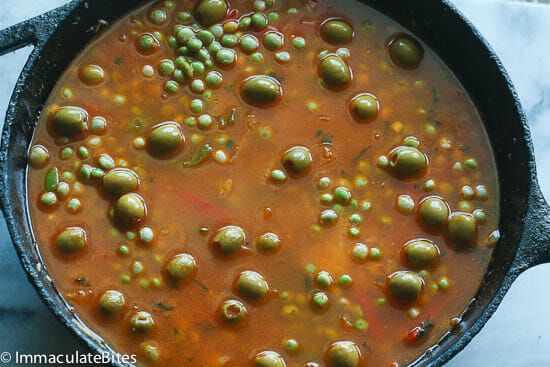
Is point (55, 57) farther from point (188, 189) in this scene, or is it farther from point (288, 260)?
point (288, 260)

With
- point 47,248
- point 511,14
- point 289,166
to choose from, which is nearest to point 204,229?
point 289,166

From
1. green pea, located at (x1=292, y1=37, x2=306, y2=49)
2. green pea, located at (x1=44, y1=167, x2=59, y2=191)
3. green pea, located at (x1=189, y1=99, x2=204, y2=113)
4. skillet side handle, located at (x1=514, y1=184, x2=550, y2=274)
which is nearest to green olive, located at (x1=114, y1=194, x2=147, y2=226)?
green pea, located at (x1=44, y1=167, x2=59, y2=191)

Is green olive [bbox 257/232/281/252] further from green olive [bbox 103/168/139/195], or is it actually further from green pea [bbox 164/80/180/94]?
green pea [bbox 164/80/180/94]

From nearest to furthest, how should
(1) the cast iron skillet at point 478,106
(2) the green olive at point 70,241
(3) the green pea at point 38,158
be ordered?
(1) the cast iron skillet at point 478,106, (2) the green olive at point 70,241, (3) the green pea at point 38,158

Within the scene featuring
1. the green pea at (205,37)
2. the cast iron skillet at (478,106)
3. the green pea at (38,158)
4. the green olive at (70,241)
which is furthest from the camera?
the green pea at (205,37)

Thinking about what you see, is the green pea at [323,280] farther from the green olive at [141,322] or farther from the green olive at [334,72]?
the green olive at [334,72]

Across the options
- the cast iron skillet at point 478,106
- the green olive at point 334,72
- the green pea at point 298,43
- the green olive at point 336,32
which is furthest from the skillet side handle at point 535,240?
the green pea at point 298,43

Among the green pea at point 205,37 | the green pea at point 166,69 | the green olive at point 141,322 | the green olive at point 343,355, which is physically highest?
the green pea at point 205,37
